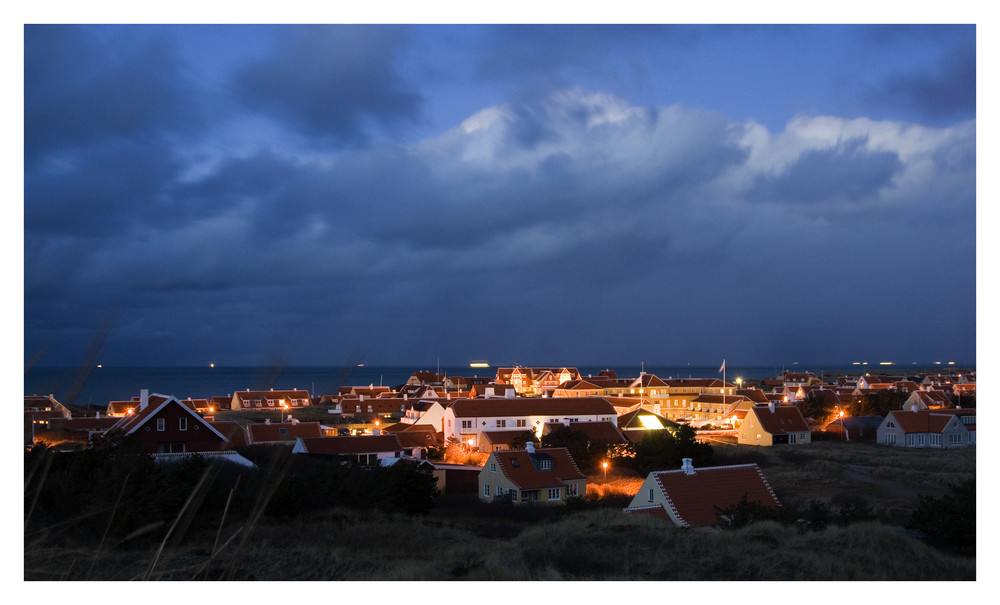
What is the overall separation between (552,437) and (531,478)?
1239 cm

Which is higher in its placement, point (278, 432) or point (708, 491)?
point (708, 491)

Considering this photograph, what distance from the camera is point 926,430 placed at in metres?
47.2

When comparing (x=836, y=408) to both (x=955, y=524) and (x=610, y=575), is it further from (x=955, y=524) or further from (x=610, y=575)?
(x=610, y=575)

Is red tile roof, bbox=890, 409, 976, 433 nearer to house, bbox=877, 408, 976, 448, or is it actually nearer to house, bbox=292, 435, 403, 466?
house, bbox=877, 408, 976, 448

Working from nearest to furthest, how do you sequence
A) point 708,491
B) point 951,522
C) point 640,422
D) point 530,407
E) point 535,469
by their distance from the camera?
point 951,522 < point 708,491 < point 535,469 < point 530,407 < point 640,422

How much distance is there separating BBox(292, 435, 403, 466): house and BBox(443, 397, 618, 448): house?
9.39 meters

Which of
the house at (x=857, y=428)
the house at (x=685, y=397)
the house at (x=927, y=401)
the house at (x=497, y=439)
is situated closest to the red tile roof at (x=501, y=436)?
the house at (x=497, y=439)

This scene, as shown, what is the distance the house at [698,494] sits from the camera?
686 inches

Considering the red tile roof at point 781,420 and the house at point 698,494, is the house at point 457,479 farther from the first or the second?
the red tile roof at point 781,420

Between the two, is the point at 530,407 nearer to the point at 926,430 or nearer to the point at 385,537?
the point at 926,430

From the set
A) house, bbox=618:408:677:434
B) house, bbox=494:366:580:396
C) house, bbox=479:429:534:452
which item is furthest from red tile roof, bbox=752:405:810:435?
house, bbox=494:366:580:396

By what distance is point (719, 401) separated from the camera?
67.4 m

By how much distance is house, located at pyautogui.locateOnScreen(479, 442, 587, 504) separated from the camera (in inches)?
995

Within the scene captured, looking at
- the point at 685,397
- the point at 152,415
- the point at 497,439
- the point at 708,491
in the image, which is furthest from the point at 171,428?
the point at 685,397
